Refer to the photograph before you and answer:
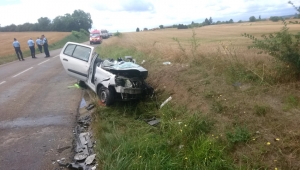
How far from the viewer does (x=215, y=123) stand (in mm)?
4883

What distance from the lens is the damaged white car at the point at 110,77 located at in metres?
6.79

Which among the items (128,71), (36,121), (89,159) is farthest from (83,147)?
(128,71)

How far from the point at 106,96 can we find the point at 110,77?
554 mm

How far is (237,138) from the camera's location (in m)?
4.17

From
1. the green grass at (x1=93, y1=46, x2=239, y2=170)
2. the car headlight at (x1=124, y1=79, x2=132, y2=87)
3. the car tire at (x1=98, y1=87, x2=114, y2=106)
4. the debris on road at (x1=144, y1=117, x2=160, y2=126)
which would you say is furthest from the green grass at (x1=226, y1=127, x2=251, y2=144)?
the car tire at (x1=98, y1=87, x2=114, y2=106)

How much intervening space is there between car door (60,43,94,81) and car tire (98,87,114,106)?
1113mm

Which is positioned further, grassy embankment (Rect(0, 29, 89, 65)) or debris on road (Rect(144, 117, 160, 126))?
grassy embankment (Rect(0, 29, 89, 65))

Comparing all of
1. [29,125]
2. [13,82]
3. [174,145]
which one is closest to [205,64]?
[174,145]

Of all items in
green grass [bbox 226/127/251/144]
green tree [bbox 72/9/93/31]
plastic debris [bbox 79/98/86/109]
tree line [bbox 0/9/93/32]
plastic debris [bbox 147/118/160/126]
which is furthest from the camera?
green tree [bbox 72/9/93/31]

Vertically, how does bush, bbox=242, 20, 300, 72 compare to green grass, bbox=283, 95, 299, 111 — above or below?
above

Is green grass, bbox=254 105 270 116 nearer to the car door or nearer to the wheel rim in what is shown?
the wheel rim

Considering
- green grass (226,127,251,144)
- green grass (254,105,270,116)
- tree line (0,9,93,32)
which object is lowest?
green grass (226,127,251,144)

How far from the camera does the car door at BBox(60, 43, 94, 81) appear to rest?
320 inches

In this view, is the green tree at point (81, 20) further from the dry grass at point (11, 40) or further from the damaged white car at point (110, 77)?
the damaged white car at point (110, 77)
